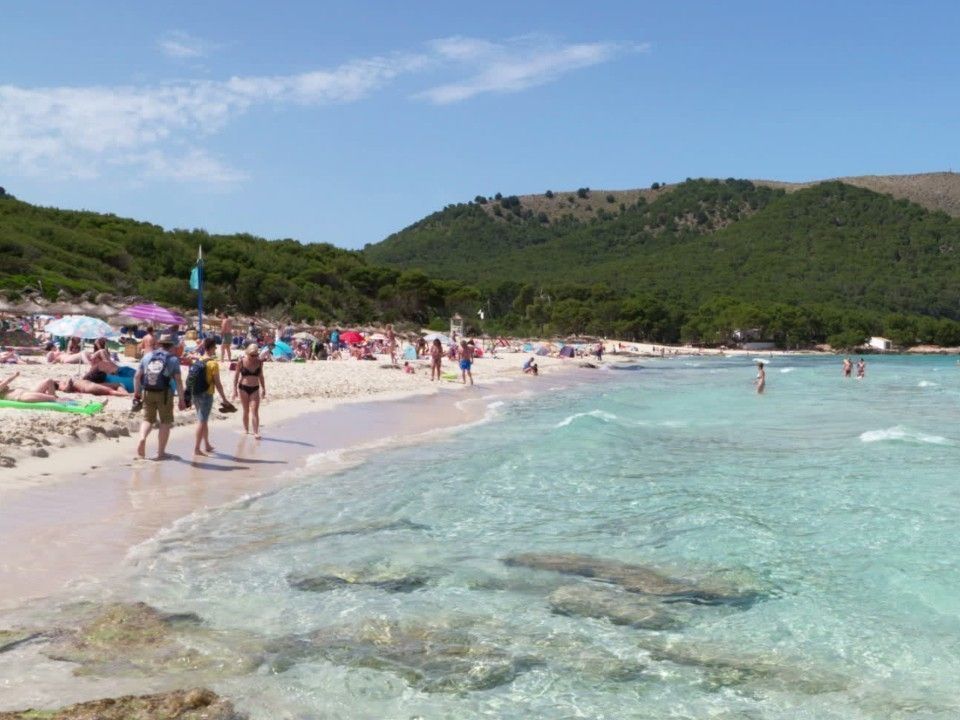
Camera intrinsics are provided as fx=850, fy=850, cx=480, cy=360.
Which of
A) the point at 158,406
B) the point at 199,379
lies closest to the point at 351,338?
the point at 199,379

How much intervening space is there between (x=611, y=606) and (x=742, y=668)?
3.65 ft

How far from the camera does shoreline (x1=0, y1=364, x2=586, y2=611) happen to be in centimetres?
599

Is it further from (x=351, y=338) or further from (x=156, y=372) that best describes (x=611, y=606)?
(x=351, y=338)

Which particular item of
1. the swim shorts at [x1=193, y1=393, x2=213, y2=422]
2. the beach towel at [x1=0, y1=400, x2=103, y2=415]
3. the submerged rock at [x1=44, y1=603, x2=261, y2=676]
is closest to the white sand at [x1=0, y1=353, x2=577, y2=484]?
the beach towel at [x1=0, y1=400, x2=103, y2=415]

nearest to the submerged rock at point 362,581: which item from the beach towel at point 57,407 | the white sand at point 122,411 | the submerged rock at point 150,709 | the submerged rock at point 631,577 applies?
the submerged rock at point 631,577

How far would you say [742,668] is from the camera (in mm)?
4789

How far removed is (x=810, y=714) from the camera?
13.9 feet

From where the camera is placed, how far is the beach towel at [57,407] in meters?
12.4

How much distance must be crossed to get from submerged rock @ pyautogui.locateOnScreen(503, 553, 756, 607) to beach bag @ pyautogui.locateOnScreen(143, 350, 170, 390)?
4731 millimetres

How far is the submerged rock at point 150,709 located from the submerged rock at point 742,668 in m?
2.43

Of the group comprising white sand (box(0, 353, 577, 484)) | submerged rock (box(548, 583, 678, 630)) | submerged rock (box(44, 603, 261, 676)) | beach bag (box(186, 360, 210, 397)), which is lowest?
submerged rock (box(548, 583, 678, 630))

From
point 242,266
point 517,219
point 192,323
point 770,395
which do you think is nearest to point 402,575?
point 770,395

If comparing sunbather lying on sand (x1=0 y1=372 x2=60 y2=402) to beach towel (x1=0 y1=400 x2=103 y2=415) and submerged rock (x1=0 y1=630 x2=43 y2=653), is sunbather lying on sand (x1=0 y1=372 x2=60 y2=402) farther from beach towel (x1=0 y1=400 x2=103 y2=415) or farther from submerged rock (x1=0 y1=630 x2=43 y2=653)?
submerged rock (x1=0 y1=630 x2=43 y2=653)

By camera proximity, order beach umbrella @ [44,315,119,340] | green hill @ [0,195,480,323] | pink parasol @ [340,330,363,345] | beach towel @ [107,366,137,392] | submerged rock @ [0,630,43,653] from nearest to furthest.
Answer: submerged rock @ [0,630,43,653] < beach towel @ [107,366,137,392] < beach umbrella @ [44,315,119,340] < pink parasol @ [340,330,363,345] < green hill @ [0,195,480,323]
